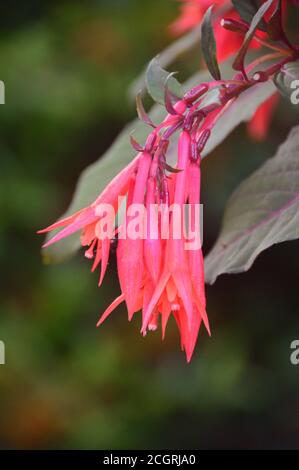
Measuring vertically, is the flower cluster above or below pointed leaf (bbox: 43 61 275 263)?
below

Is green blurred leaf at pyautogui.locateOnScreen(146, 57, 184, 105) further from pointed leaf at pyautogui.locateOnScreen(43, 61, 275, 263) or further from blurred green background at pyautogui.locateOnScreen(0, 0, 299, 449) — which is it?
blurred green background at pyautogui.locateOnScreen(0, 0, 299, 449)

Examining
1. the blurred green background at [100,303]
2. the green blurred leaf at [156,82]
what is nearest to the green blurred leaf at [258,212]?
the green blurred leaf at [156,82]

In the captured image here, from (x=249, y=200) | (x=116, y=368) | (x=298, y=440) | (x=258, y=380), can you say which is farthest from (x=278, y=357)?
(x=249, y=200)

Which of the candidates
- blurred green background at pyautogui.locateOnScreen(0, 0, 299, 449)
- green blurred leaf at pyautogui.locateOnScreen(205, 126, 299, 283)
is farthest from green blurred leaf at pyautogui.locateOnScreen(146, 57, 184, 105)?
blurred green background at pyautogui.locateOnScreen(0, 0, 299, 449)

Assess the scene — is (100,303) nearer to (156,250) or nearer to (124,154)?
(124,154)

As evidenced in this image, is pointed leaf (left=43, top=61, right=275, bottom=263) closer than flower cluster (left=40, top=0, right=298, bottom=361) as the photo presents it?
No

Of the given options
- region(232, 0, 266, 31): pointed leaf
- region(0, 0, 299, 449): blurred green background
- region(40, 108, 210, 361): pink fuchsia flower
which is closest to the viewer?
region(40, 108, 210, 361): pink fuchsia flower

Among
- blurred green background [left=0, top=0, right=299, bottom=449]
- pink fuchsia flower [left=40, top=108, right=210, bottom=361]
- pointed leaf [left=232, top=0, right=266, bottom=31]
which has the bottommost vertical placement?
pink fuchsia flower [left=40, top=108, right=210, bottom=361]
